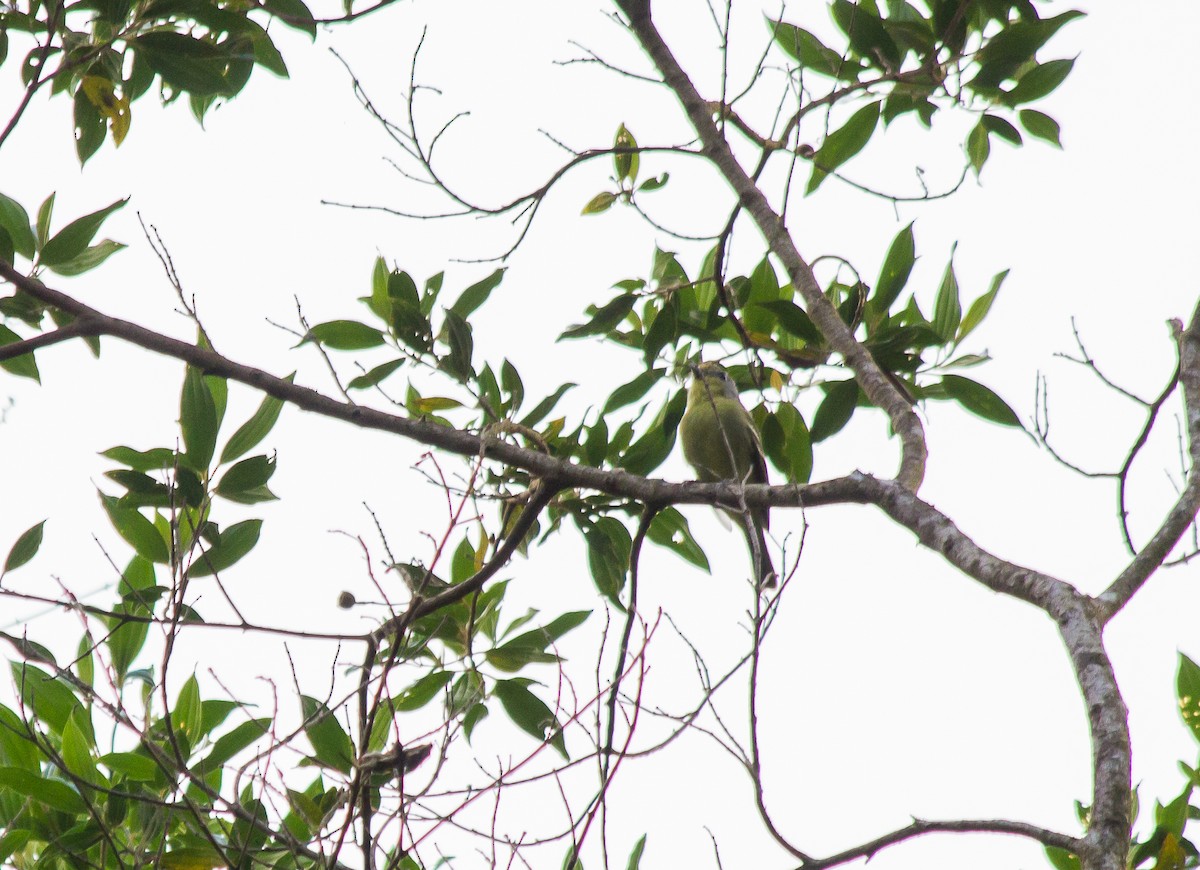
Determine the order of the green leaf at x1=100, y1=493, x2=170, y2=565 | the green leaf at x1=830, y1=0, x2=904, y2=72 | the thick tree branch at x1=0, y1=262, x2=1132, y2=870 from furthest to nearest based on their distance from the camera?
1. the green leaf at x1=830, y1=0, x2=904, y2=72
2. the green leaf at x1=100, y1=493, x2=170, y2=565
3. the thick tree branch at x1=0, y1=262, x2=1132, y2=870

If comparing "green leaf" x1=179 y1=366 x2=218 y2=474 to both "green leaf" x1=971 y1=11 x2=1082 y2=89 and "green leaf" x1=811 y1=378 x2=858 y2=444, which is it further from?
"green leaf" x1=971 y1=11 x2=1082 y2=89

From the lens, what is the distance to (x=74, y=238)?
96.3 inches

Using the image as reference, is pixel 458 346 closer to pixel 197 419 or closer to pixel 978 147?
pixel 197 419

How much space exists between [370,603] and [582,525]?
0.96 metres

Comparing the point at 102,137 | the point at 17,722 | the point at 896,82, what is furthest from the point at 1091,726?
the point at 102,137

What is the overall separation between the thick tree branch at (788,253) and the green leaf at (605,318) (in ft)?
1.22

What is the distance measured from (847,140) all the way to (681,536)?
1.12 metres

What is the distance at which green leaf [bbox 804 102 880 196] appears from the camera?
2.98 meters

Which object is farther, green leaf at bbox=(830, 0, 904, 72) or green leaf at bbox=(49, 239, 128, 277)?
green leaf at bbox=(830, 0, 904, 72)

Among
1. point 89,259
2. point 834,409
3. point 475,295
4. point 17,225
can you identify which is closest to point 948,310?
point 834,409

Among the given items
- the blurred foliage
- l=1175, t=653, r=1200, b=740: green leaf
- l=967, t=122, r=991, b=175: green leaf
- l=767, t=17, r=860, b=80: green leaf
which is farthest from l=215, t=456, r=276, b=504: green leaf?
l=967, t=122, r=991, b=175: green leaf

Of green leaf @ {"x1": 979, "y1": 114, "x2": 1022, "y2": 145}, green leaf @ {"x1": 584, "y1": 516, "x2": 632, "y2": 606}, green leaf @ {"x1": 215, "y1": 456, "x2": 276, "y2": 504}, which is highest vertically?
green leaf @ {"x1": 979, "y1": 114, "x2": 1022, "y2": 145}

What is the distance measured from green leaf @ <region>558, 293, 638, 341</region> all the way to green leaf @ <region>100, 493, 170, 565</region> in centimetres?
106

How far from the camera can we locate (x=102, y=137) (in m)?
2.77
